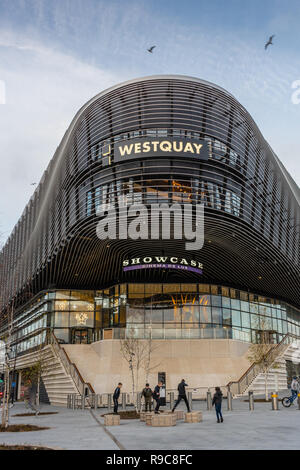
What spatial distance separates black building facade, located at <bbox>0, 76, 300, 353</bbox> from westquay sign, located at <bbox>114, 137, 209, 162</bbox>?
0.29 ft

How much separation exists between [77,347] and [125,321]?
4.89 m

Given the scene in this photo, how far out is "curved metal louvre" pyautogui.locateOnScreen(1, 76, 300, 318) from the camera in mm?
37125

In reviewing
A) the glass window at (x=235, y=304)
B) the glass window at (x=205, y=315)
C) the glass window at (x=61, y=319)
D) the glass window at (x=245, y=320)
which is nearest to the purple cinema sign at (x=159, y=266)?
the glass window at (x=205, y=315)

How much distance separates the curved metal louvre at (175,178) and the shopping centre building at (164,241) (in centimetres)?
11

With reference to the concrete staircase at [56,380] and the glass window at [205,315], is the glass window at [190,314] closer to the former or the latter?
the glass window at [205,315]

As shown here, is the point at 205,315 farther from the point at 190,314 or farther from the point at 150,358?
the point at 150,358

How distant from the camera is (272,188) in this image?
150ft

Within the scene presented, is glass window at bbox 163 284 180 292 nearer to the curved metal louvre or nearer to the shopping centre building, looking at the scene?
the shopping centre building

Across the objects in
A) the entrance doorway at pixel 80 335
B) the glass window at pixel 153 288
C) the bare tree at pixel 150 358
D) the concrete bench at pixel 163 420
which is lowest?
the concrete bench at pixel 163 420

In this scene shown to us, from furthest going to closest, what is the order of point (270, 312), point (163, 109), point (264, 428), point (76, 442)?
point (270, 312) < point (163, 109) < point (264, 428) < point (76, 442)

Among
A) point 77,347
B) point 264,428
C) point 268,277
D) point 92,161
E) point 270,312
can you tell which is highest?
point 92,161

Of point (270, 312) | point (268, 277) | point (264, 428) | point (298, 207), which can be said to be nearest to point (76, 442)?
point (264, 428)

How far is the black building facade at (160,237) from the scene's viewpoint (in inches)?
1431

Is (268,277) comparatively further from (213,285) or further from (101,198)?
(101,198)
